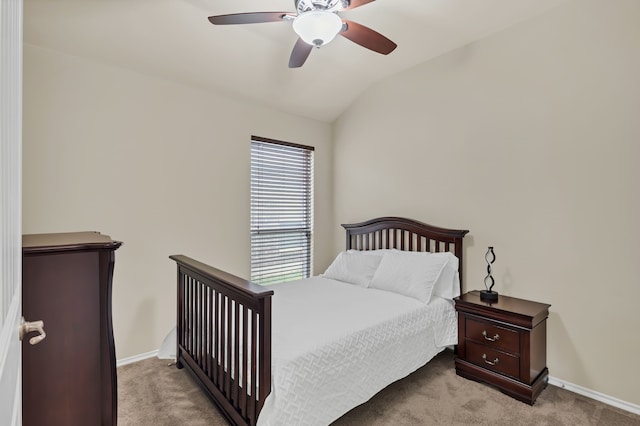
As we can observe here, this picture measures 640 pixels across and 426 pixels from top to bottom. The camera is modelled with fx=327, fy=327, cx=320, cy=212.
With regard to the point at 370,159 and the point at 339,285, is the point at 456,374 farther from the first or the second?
the point at 370,159

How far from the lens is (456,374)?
258 centimetres

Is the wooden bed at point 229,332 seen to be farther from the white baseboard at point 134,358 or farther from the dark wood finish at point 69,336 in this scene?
the dark wood finish at point 69,336

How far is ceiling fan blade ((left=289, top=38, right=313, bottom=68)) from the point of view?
2.15 metres

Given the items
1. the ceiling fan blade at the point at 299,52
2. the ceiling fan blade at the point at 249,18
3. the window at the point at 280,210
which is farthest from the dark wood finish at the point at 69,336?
the window at the point at 280,210

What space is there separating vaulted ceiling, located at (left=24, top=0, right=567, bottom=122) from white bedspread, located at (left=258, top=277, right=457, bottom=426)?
82.6 inches

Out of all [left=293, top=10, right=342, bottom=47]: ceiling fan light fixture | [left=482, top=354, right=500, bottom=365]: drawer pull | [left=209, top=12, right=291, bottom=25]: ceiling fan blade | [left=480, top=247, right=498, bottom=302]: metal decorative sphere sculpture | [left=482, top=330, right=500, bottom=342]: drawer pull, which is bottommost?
[left=482, top=354, right=500, bottom=365]: drawer pull

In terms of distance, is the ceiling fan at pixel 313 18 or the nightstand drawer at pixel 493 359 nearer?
the ceiling fan at pixel 313 18

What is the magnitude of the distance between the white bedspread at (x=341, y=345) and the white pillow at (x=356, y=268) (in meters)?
0.23

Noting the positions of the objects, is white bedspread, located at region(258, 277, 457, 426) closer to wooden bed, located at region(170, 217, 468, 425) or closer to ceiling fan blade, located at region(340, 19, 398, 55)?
wooden bed, located at region(170, 217, 468, 425)

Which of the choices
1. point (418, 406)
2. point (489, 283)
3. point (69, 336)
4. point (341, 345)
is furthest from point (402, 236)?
point (69, 336)

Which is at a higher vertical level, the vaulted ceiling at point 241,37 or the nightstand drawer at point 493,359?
the vaulted ceiling at point 241,37

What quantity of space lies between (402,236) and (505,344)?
4.43 feet

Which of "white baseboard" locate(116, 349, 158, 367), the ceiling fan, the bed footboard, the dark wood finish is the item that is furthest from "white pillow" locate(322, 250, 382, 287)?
the dark wood finish

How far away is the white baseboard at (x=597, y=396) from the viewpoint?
6.99ft
